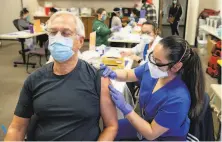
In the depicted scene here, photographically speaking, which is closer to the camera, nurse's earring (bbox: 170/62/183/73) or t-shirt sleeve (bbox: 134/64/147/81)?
nurse's earring (bbox: 170/62/183/73)

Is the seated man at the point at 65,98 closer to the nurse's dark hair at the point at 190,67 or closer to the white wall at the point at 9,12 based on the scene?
the nurse's dark hair at the point at 190,67

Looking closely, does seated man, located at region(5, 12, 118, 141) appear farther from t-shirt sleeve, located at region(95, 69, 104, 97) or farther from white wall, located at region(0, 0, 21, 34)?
white wall, located at region(0, 0, 21, 34)

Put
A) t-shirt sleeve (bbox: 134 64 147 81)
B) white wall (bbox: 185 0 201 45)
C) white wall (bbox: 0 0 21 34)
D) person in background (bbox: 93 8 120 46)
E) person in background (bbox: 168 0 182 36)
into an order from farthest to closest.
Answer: person in background (bbox: 168 0 182 36) → white wall (bbox: 0 0 21 34) → white wall (bbox: 185 0 201 45) → person in background (bbox: 93 8 120 46) → t-shirt sleeve (bbox: 134 64 147 81)

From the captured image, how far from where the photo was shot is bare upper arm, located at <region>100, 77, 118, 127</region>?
1.33 metres

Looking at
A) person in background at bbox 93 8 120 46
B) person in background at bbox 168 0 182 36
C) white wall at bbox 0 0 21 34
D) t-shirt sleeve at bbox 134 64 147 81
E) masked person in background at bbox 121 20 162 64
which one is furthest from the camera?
person in background at bbox 168 0 182 36

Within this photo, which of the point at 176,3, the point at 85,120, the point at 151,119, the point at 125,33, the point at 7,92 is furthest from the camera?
the point at 176,3

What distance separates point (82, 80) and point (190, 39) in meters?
5.91

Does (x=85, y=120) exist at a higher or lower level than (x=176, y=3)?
lower

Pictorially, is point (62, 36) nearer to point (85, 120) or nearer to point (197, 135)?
point (85, 120)

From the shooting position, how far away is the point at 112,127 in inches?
52.4

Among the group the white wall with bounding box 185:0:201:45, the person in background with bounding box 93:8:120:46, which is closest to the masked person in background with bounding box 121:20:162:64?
the person in background with bounding box 93:8:120:46

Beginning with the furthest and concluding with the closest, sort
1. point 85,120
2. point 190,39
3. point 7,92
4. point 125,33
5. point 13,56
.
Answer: point 190,39
point 13,56
point 125,33
point 7,92
point 85,120

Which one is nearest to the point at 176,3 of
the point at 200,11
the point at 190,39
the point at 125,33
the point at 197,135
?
the point at 200,11

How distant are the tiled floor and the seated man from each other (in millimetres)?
1175
